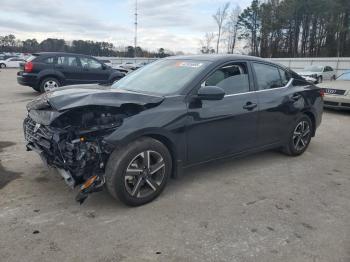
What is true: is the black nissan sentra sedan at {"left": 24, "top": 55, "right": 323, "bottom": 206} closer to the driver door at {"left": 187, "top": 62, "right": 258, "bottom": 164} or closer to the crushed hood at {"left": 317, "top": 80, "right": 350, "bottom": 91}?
the driver door at {"left": 187, "top": 62, "right": 258, "bottom": 164}

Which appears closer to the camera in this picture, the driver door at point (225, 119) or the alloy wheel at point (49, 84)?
the driver door at point (225, 119)

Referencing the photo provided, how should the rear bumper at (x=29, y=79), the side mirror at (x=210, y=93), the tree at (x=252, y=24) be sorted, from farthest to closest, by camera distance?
the tree at (x=252, y=24) → the rear bumper at (x=29, y=79) → the side mirror at (x=210, y=93)

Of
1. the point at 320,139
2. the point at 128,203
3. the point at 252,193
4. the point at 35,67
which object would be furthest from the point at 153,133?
the point at 35,67

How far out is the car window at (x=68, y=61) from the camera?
40.4 ft

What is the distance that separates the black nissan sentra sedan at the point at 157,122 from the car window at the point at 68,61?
8.26 m

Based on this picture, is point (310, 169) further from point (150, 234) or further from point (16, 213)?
point (16, 213)

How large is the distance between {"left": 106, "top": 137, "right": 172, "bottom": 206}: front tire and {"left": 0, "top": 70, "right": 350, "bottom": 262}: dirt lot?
0.16 metres

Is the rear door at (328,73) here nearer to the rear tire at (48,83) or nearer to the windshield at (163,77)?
the rear tire at (48,83)

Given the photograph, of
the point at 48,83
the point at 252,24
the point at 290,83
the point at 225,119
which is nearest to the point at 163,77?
the point at 225,119

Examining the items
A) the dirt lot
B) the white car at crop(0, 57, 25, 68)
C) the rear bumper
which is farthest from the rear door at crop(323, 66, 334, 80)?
the white car at crop(0, 57, 25, 68)

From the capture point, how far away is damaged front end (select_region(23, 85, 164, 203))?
132 inches

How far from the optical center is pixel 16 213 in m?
3.44

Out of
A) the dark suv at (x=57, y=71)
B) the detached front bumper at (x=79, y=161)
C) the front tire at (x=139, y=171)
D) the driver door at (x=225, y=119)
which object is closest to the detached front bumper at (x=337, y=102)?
the driver door at (x=225, y=119)

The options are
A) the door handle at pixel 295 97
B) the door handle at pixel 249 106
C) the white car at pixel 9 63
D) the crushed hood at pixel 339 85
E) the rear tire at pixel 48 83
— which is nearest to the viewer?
the door handle at pixel 249 106
